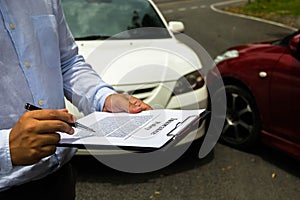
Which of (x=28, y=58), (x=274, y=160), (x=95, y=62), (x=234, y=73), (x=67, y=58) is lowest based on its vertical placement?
(x=274, y=160)

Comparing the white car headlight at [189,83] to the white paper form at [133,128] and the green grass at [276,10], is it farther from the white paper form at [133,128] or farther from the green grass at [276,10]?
the green grass at [276,10]

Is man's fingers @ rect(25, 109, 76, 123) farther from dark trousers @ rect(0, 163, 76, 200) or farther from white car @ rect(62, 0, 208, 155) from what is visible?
white car @ rect(62, 0, 208, 155)

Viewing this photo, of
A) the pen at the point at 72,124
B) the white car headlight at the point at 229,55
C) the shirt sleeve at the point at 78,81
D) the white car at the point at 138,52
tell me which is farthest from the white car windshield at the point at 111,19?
the pen at the point at 72,124

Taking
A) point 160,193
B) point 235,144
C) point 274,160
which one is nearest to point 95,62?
point 160,193

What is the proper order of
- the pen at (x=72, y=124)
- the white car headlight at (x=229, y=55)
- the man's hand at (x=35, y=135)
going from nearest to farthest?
the man's hand at (x=35, y=135), the pen at (x=72, y=124), the white car headlight at (x=229, y=55)

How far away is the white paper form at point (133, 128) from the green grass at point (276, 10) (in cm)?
1516

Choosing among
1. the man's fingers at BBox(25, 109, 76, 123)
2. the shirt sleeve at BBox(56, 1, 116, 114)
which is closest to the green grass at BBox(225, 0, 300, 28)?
the shirt sleeve at BBox(56, 1, 116, 114)

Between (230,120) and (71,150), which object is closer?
(71,150)

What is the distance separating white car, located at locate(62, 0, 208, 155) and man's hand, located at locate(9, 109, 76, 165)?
228 centimetres

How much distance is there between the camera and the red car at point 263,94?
12.2 ft

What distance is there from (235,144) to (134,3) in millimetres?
2048

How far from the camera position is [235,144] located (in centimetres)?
439

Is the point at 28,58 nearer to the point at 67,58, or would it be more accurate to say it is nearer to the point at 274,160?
the point at 67,58

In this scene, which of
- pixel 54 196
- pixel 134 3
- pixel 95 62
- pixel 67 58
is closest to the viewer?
pixel 54 196
